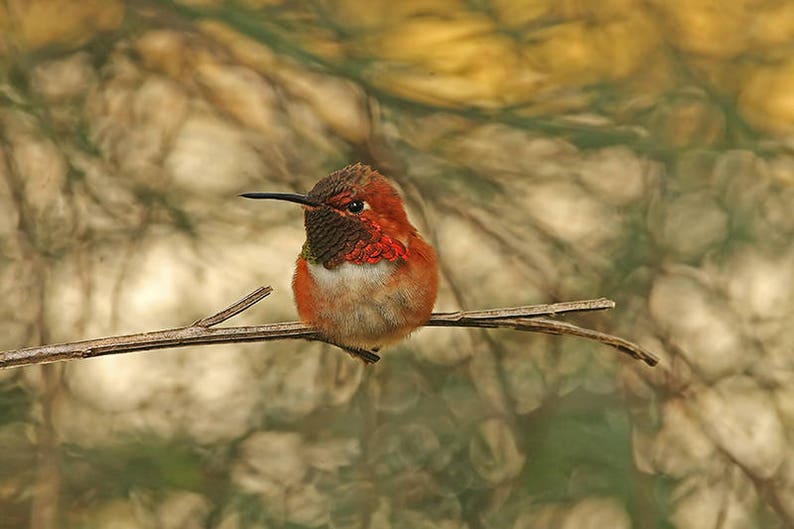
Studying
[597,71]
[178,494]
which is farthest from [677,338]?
[178,494]

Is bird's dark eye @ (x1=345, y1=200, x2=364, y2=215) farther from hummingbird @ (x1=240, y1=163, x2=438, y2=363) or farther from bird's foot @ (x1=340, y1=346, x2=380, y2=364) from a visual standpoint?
bird's foot @ (x1=340, y1=346, x2=380, y2=364)

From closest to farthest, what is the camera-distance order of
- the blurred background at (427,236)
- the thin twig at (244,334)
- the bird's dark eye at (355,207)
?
the thin twig at (244,334)
the bird's dark eye at (355,207)
the blurred background at (427,236)

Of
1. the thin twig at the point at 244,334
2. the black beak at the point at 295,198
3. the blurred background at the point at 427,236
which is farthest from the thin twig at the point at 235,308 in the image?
the blurred background at the point at 427,236

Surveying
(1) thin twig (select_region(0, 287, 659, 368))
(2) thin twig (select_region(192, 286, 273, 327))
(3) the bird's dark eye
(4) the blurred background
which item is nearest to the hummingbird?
(3) the bird's dark eye

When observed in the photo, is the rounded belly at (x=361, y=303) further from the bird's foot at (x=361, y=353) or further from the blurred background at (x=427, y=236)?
the blurred background at (x=427, y=236)

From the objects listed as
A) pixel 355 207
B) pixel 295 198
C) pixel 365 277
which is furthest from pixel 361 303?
pixel 295 198

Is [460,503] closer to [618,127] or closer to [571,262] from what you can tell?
[571,262]

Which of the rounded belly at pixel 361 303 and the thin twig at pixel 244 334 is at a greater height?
the thin twig at pixel 244 334
